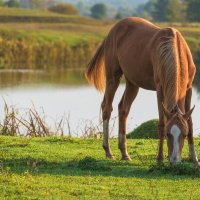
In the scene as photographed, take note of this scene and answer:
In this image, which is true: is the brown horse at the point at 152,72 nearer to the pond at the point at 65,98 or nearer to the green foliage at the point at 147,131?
the green foliage at the point at 147,131

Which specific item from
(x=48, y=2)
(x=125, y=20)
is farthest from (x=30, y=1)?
(x=125, y=20)

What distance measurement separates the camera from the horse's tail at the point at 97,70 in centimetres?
1249

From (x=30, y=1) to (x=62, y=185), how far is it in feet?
397

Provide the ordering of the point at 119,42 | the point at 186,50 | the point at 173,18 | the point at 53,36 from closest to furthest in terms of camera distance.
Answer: the point at 186,50
the point at 119,42
the point at 53,36
the point at 173,18

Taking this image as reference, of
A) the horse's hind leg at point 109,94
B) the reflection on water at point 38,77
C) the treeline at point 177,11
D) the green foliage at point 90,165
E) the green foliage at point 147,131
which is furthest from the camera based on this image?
the treeline at point 177,11

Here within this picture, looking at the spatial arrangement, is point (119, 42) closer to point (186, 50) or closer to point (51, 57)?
point (186, 50)

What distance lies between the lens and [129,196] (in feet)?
26.9

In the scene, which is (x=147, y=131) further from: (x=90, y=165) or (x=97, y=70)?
(x=90, y=165)

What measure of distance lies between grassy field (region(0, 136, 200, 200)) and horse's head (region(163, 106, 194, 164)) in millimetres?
237

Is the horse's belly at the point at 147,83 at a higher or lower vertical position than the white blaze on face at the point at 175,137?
higher

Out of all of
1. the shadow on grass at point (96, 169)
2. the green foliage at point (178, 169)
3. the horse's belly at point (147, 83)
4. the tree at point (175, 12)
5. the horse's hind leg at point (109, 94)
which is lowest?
the tree at point (175, 12)

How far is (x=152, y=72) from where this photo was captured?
35.5 ft

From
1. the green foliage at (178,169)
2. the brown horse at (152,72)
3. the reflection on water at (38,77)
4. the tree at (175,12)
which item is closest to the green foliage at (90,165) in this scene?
the green foliage at (178,169)

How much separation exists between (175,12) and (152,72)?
76.8m
